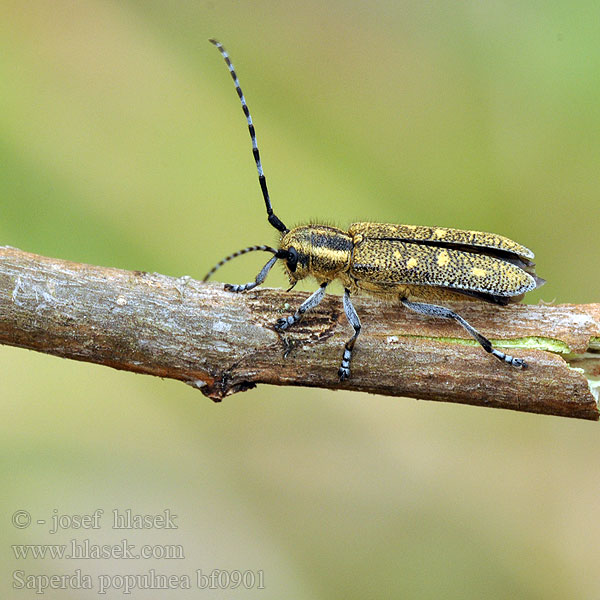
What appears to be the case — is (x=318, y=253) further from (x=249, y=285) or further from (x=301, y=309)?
(x=301, y=309)

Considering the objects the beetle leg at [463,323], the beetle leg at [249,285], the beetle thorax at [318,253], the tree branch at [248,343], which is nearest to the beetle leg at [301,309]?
the tree branch at [248,343]

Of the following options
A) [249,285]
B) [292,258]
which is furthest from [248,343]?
Answer: [292,258]

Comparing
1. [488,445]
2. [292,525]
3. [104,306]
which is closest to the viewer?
[104,306]

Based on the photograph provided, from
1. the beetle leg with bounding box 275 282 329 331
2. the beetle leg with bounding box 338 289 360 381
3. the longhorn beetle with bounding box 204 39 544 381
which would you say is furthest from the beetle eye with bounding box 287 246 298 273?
the beetle leg with bounding box 338 289 360 381

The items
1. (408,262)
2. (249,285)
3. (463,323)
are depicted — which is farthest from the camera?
(408,262)

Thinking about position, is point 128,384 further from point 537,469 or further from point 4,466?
point 537,469

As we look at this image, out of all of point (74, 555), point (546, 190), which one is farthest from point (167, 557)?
point (546, 190)

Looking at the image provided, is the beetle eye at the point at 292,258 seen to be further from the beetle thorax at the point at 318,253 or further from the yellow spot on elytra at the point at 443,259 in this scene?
the yellow spot on elytra at the point at 443,259
